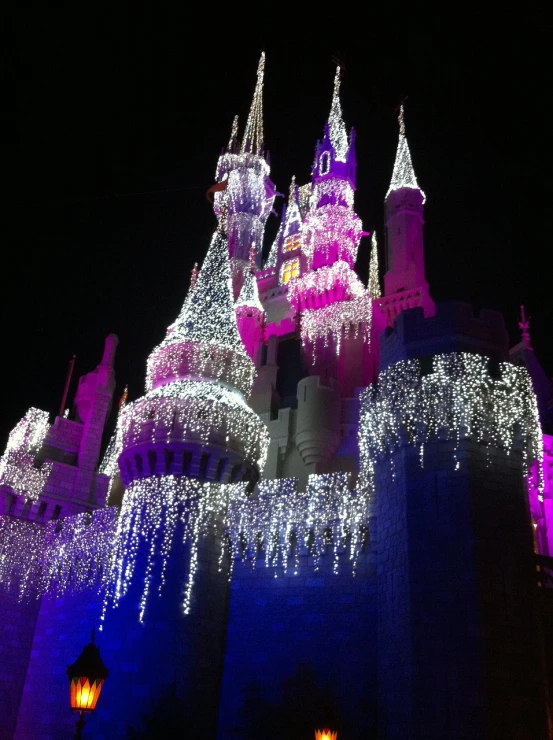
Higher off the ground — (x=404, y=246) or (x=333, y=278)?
(x=404, y=246)

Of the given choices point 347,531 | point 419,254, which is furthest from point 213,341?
point 419,254

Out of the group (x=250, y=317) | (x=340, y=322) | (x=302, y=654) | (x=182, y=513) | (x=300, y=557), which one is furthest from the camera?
(x=250, y=317)

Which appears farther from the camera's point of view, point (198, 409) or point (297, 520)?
point (198, 409)

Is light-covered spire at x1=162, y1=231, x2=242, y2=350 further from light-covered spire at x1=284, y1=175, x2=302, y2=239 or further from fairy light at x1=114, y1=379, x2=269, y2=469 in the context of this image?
light-covered spire at x1=284, y1=175, x2=302, y2=239

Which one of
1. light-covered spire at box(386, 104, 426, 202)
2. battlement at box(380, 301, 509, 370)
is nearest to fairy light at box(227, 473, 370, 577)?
battlement at box(380, 301, 509, 370)

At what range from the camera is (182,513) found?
1786cm

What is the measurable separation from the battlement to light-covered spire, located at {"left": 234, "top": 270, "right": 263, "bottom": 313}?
18.5 m

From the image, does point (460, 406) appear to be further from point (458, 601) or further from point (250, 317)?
point (250, 317)

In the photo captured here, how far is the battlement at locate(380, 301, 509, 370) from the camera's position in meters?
15.4

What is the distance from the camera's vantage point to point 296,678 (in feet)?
51.4

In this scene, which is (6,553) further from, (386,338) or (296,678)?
(386,338)

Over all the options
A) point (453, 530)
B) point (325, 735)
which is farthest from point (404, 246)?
point (325, 735)

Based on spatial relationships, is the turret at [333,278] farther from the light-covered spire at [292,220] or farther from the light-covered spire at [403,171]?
the light-covered spire at [292,220]

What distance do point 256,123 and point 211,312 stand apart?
25.0m
